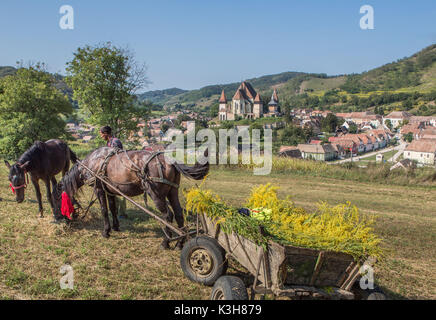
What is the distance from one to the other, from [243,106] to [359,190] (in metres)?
Answer: 117

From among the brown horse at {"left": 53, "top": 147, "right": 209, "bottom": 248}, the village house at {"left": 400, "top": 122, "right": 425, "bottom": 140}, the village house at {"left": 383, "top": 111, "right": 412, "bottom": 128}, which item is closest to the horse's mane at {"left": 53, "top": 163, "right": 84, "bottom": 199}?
the brown horse at {"left": 53, "top": 147, "right": 209, "bottom": 248}

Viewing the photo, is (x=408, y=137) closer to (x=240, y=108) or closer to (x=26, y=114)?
(x=240, y=108)

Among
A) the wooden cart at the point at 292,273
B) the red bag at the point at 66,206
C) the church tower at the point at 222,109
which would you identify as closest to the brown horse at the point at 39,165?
the red bag at the point at 66,206

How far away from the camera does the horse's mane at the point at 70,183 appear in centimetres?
688

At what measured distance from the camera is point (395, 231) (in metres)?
9.06

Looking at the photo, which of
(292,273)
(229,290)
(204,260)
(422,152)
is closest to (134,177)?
(204,260)

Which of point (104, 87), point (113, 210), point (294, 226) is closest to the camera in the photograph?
point (294, 226)

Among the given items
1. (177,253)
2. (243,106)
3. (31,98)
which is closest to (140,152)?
(177,253)

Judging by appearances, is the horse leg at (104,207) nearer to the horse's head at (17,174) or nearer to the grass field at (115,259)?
the grass field at (115,259)

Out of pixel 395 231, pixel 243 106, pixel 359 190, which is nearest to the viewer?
pixel 395 231

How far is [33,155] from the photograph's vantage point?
7262 mm

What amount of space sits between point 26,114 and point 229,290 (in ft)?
75.0

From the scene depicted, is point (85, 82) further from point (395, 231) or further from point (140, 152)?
point (395, 231)
